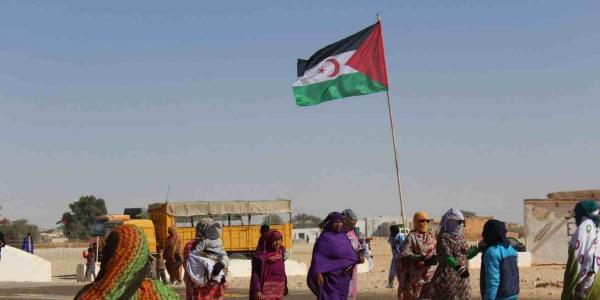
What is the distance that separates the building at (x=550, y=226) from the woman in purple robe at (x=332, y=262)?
18.5 meters

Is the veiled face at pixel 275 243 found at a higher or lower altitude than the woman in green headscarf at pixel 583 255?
higher

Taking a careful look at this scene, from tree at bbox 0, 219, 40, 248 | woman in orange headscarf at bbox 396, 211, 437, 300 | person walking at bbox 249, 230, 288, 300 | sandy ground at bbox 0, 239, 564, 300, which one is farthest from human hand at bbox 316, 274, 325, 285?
tree at bbox 0, 219, 40, 248

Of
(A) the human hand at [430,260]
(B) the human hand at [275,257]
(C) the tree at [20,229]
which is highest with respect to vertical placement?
(C) the tree at [20,229]

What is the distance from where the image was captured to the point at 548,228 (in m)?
27.8

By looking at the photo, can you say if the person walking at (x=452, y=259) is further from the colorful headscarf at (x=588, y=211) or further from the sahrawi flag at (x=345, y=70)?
the sahrawi flag at (x=345, y=70)

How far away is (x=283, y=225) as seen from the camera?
107 feet

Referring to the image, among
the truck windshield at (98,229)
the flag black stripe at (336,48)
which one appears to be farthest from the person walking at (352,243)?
the truck windshield at (98,229)

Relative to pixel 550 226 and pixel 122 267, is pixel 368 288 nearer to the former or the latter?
pixel 550 226

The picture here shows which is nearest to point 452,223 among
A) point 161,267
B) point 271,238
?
point 271,238

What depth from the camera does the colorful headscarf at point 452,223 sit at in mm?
9117

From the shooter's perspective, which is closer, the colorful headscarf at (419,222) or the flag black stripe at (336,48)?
the colorful headscarf at (419,222)

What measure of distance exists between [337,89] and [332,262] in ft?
32.9

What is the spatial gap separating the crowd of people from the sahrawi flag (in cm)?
718

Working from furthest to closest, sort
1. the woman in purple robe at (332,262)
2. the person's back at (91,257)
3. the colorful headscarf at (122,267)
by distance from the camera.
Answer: the person's back at (91,257) < the woman in purple robe at (332,262) < the colorful headscarf at (122,267)
